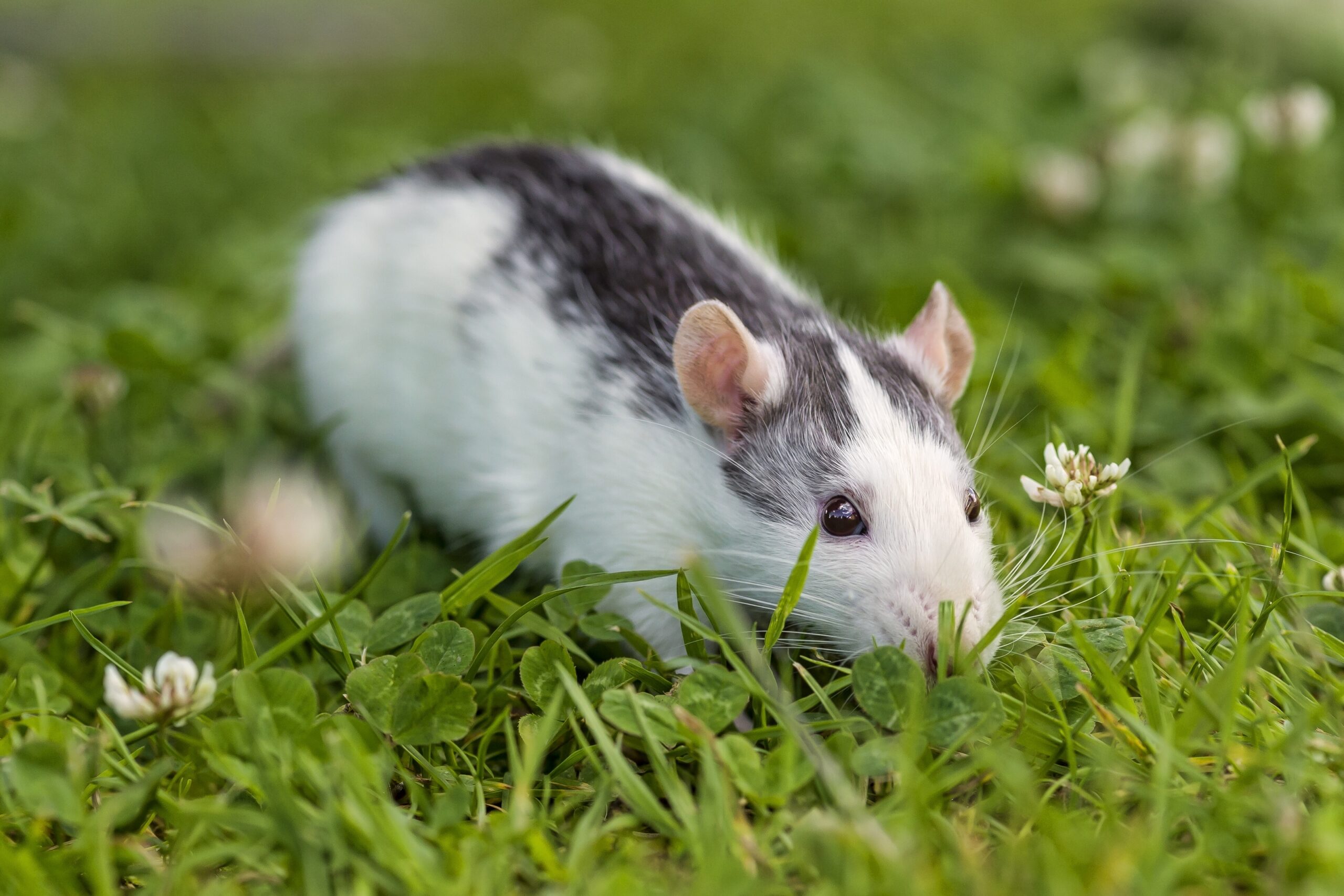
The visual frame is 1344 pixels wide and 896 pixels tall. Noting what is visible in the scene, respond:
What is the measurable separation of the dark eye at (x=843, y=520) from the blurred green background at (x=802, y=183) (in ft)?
3.28

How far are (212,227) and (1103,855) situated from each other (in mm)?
6002

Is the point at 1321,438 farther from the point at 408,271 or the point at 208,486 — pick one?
the point at 208,486

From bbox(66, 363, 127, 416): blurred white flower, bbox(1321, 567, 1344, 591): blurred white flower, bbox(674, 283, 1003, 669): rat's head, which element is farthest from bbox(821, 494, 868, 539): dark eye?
bbox(66, 363, 127, 416): blurred white flower

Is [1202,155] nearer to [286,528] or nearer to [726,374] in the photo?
[726,374]

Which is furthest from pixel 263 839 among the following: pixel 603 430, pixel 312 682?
pixel 603 430

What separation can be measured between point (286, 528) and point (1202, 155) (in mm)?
4610

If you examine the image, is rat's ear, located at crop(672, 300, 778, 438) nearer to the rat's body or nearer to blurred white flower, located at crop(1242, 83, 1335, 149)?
the rat's body

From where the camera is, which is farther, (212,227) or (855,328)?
(212,227)

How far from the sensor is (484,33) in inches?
422

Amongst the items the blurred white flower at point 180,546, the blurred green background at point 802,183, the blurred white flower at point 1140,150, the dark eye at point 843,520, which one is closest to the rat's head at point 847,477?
the dark eye at point 843,520

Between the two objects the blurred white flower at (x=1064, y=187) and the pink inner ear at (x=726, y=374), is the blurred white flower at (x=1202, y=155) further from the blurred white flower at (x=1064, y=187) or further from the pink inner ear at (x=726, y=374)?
the pink inner ear at (x=726, y=374)

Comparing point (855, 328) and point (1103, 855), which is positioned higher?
point (855, 328)

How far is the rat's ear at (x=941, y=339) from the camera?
3.41 meters

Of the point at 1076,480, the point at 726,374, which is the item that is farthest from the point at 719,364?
the point at 1076,480
